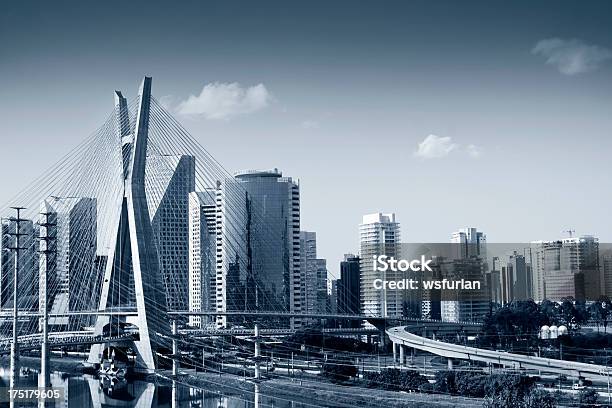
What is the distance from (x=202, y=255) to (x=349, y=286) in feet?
10.3

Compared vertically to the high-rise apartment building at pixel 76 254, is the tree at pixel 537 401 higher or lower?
lower

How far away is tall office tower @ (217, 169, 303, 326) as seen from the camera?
16312mm

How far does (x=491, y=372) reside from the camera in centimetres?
875

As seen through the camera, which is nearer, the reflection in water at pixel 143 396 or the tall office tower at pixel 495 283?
the reflection in water at pixel 143 396

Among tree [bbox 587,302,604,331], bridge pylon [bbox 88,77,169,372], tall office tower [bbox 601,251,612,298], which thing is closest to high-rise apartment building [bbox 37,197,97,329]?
bridge pylon [bbox 88,77,169,372]

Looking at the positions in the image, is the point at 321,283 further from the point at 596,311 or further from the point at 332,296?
the point at 596,311

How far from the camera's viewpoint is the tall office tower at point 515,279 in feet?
46.4

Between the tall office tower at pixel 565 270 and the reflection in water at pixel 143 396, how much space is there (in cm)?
643

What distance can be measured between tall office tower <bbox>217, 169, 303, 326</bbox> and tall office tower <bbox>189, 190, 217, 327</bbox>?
159 millimetres

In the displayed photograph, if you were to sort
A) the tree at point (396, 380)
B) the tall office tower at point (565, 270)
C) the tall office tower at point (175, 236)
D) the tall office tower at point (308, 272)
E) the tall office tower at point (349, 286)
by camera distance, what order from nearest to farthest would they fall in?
the tree at point (396, 380), the tall office tower at point (565, 270), the tall office tower at point (175, 236), the tall office tower at point (349, 286), the tall office tower at point (308, 272)

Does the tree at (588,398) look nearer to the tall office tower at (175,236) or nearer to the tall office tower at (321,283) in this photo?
the tall office tower at (175,236)

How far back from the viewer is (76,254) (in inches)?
421

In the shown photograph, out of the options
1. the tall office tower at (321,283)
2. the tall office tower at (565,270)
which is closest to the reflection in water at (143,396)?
the tall office tower at (565,270)

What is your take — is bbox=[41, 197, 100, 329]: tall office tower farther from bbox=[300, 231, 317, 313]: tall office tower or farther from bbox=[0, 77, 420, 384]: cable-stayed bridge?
bbox=[300, 231, 317, 313]: tall office tower
